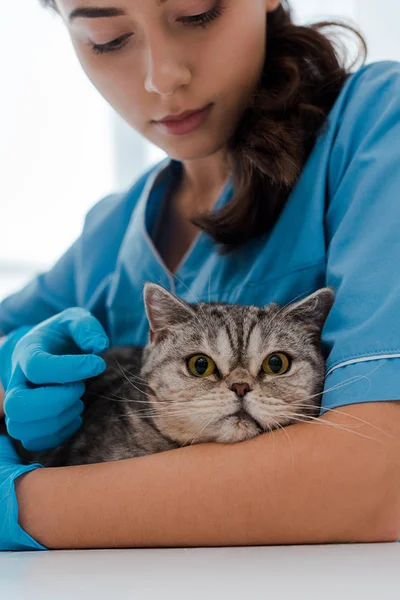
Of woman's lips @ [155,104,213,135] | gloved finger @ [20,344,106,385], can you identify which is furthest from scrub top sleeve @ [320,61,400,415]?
gloved finger @ [20,344,106,385]

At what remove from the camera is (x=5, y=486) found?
0.92 meters

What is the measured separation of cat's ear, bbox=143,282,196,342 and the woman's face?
0.91 ft

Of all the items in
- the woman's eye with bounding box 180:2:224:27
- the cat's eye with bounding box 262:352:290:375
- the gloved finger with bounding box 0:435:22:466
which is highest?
the woman's eye with bounding box 180:2:224:27

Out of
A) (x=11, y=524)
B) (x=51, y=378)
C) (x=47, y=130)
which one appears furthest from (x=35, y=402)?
(x=47, y=130)

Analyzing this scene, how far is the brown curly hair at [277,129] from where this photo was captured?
108 cm

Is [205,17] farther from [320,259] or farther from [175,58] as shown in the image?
[320,259]

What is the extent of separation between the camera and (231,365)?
101 centimetres

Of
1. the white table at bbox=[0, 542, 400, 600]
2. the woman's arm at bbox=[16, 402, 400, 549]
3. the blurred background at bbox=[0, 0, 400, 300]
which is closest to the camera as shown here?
the white table at bbox=[0, 542, 400, 600]

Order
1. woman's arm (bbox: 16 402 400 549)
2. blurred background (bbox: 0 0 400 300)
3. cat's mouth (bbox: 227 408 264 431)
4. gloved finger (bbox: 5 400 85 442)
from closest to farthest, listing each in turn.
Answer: woman's arm (bbox: 16 402 400 549)
cat's mouth (bbox: 227 408 264 431)
gloved finger (bbox: 5 400 85 442)
blurred background (bbox: 0 0 400 300)

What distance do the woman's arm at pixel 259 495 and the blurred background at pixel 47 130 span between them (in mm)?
1717

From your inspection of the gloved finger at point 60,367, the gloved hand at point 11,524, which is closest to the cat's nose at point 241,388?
the gloved finger at point 60,367

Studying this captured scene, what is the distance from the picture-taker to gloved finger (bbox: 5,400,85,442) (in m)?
1.04

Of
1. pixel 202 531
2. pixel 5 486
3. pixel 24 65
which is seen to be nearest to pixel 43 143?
pixel 24 65

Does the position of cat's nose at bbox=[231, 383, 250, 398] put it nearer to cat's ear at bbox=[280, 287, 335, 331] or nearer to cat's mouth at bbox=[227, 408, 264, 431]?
cat's mouth at bbox=[227, 408, 264, 431]
